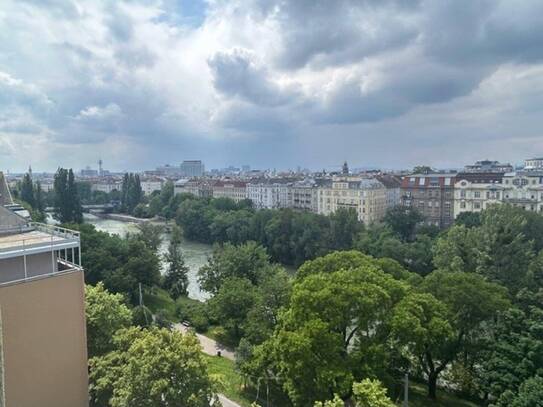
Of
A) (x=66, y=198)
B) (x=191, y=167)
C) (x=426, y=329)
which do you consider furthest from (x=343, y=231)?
(x=191, y=167)

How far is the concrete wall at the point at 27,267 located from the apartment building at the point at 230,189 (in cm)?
6558

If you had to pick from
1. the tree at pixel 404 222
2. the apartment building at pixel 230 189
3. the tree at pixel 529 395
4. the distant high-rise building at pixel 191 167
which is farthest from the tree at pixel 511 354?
the distant high-rise building at pixel 191 167

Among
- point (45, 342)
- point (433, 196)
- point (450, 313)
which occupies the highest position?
point (433, 196)

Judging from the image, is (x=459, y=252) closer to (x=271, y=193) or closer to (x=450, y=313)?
(x=450, y=313)

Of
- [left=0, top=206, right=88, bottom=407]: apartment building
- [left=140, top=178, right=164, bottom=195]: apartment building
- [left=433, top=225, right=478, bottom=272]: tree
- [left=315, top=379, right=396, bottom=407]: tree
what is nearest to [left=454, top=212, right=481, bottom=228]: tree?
[left=433, top=225, right=478, bottom=272]: tree

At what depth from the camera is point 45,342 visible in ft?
30.0

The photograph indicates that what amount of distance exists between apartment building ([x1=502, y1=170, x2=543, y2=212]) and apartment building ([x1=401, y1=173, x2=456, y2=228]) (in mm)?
6099

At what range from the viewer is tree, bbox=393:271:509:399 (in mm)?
12148

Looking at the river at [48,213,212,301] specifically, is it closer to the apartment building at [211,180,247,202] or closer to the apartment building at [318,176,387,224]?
the apartment building at [318,176,387,224]

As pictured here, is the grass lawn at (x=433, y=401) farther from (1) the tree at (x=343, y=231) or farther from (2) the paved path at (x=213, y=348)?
(1) the tree at (x=343, y=231)

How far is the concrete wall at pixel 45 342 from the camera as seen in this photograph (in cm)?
867

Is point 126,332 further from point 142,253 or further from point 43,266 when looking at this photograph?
point 142,253

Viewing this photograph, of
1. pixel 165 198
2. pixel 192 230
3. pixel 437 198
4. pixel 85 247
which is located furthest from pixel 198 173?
pixel 85 247

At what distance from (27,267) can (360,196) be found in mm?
44055
